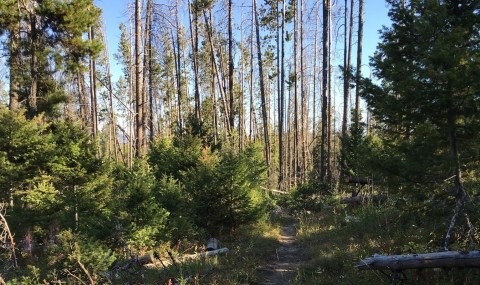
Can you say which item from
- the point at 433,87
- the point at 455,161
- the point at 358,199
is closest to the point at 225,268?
the point at 455,161

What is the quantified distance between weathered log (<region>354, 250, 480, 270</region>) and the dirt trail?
2.18 metres

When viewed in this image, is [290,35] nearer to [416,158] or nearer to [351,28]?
[351,28]

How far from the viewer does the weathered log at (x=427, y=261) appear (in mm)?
4078

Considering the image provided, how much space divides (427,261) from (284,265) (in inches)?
153

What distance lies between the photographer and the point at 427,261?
4.32 meters

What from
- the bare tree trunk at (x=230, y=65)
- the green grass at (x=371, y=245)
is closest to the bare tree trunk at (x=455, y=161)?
the green grass at (x=371, y=245)

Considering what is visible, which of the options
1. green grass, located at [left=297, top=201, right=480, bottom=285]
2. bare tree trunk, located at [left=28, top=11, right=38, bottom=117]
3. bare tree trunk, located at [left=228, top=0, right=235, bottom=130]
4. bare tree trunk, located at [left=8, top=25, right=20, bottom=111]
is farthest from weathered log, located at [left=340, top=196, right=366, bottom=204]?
bare tree trunk, located at [left=8, top=25, right=20, bottom=111]

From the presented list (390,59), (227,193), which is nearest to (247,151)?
(227,193)

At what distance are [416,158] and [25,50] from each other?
12.9 meters

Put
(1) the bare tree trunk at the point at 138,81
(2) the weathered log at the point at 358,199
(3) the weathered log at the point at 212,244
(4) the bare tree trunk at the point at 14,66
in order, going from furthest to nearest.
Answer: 1. (1) the bare tree trunk at the point at 138,81
2. (4) the bare tree trunk at the point at 14,66
3. (2) the weathered log at the point at 358,199
4. (3) the weathered log at the point at 212,244

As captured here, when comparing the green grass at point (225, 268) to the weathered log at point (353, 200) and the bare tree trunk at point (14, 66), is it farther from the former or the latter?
the bare tree trunk at point (14, 66)

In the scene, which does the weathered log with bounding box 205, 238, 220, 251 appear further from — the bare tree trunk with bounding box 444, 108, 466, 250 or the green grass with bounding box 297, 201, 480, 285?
the bare tree trunk with bounding box 444, 108, 466, 250

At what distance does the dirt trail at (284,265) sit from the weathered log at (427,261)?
7.14ft

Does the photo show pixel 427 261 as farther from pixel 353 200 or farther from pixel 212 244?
pixel 353 200
